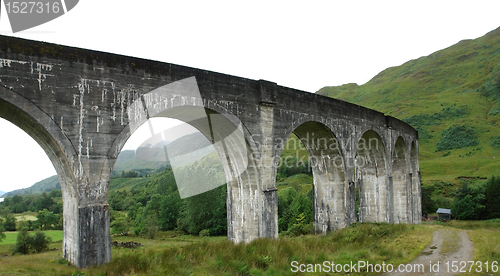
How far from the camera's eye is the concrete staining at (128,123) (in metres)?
7.91

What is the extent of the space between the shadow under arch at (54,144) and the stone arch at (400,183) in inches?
813

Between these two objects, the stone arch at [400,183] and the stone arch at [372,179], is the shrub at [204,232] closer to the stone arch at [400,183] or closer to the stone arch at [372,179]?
the stone arch at [372,179]

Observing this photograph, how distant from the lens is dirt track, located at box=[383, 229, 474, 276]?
8.77m

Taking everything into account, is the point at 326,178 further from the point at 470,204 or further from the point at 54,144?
the point at 470,204

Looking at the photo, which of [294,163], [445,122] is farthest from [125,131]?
[445,122]

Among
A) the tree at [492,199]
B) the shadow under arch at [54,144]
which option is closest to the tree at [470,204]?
the tree at [492,199]

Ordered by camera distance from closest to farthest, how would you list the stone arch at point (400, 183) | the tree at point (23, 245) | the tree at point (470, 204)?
the tree at point (23, 245) → the stone arch at point (400, 183) → the tree at point (470, 204)

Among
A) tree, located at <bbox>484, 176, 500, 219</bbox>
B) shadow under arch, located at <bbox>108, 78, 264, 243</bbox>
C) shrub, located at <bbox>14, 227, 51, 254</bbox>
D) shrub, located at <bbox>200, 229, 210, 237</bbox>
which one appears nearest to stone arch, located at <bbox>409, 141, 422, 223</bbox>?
tree, located at <bbox>484, 176, 500, 219</bbox>

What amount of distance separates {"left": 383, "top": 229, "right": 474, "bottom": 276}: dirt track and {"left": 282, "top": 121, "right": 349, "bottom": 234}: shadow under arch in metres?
4.08

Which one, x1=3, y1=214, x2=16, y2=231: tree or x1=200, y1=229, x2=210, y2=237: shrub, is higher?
x1=3, y1=214, x2=16, y2=231: tree

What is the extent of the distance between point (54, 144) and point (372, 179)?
17.9m

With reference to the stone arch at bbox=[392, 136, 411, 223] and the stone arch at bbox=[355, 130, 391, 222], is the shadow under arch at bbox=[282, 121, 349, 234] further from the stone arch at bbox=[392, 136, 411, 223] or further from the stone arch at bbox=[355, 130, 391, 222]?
the stone arch at bbox=[392, 136, 411, 223]

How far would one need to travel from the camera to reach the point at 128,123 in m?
9.00

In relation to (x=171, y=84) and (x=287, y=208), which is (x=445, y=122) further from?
(x=171, y=84)
